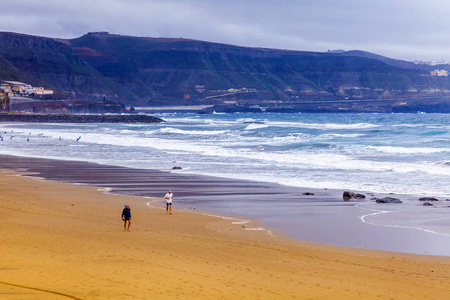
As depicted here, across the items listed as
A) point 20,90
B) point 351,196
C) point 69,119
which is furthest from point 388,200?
point 20,90

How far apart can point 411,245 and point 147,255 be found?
5.52 meters

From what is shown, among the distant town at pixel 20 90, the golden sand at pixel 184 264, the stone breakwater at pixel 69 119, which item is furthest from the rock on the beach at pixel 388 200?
the distant town at pixel 20 90

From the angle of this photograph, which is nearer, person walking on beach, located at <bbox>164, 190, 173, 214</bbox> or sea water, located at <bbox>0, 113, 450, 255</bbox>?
sea water, located at <bbox>0, 113, 450, 255</bbox>

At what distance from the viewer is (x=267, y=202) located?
64.3ft

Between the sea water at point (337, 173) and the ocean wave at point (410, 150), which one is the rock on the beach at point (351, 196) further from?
the ocean wave at point (410, 150)

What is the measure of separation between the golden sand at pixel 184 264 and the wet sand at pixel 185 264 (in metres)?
0.02

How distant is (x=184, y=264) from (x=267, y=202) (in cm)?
879

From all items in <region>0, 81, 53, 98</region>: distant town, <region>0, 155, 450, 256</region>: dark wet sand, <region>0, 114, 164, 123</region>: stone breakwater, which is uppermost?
<region>0, 81, 53, 98</region>: distant town

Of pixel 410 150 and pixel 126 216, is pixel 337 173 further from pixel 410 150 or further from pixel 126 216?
pixel 126 216

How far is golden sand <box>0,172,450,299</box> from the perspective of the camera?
9203mm

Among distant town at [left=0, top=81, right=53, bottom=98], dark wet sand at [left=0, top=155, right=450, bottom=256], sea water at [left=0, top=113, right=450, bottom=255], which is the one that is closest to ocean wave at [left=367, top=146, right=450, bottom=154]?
sea water at [left=0, top=113, right=450, bottom=255]

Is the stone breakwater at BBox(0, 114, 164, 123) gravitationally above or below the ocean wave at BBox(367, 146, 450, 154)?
below

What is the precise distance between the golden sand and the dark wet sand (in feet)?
3.55

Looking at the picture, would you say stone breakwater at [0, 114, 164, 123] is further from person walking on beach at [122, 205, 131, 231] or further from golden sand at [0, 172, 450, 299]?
person walking on beach at [122, 205, 131, 231]
